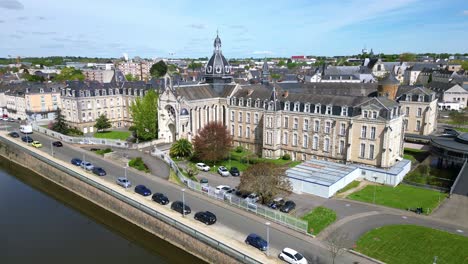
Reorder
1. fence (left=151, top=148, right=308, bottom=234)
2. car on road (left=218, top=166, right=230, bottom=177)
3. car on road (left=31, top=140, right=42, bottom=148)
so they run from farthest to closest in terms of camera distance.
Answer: car on road (left=31, top=140, right=42, bottom=148)
car on road (left=218, top=166, right=230, bottom=177)
fence (left=151, top=148, right=308, bottom=234)

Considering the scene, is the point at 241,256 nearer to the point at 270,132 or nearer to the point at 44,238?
the point at 44,238

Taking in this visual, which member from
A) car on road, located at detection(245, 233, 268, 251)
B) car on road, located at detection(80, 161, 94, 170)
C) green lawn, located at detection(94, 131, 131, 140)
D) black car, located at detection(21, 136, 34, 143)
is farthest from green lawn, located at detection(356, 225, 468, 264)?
black car, located at detection(21, 136, 34, 143)

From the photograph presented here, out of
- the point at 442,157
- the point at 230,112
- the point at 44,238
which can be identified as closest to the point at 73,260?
the point at 44,238

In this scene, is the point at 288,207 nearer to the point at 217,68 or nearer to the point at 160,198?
the point at 160,198

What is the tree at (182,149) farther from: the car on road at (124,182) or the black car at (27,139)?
the black car at (27,139)

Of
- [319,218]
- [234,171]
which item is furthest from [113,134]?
[319,218]

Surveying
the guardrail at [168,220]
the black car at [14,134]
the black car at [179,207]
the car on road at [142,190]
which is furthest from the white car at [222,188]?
the black car at [14,134]

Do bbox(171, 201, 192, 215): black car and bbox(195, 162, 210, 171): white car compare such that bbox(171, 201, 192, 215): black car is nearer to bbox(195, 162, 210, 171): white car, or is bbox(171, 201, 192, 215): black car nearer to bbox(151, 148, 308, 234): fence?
bbox(151, 148, 308, 234): fence
